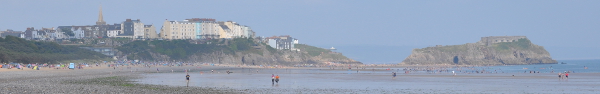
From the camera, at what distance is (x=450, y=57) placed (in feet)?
418

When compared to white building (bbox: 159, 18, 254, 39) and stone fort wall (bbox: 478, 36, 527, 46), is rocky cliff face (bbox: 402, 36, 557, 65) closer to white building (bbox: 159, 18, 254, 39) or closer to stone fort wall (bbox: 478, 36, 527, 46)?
stone fort wall (bbox: 478, 36, 527, 46)

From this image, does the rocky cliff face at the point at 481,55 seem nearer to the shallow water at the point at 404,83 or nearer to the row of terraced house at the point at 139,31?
the row of terraced house at the point at 139,31

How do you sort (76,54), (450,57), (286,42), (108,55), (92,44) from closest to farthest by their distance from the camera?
(76,54)
(108,55)
(92,44)
(450,57)
(286,42)

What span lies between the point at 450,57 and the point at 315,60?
91.7 ft

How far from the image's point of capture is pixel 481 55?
12900cm

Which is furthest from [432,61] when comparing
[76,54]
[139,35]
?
[76,54]

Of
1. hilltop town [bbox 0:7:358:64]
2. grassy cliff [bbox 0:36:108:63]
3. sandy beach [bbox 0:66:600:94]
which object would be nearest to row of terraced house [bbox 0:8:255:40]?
hilltop town [bbox 0:7:358:64]

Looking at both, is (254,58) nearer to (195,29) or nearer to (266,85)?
(195,29)

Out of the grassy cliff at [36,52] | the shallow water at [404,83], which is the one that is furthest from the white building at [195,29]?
the shallow water at [404,83]

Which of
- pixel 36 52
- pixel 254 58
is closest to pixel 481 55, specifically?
pixel 254 58

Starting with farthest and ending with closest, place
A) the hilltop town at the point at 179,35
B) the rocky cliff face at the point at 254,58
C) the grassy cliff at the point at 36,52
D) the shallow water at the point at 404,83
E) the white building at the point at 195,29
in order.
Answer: the white building at the point at 195,29 < the hilltop town at the point at 179,35 < the rocky cliff face at the point at 254,58 < the grassy cliff at the point at 36,52 < the shallow water at the point at 404,83

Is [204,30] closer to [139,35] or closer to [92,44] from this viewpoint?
[139,35]

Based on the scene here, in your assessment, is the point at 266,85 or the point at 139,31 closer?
the point at 266,85

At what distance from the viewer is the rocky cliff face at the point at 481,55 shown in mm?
124688
